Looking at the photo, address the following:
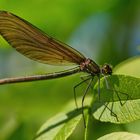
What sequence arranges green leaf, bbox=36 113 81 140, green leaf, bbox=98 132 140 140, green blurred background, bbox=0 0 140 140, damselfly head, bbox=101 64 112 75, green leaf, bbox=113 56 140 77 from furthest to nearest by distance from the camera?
1. green blurred background, bbox=0 0 140 140
2. damselfly head, bbox=101 64 112 75
3. green leaf, bbox=113 56 140 77
4. green leaf, bbox=36 113 81 140
5. green leaf, bbox=98 132 140 140

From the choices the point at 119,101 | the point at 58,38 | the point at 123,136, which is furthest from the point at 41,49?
the point at 123,136

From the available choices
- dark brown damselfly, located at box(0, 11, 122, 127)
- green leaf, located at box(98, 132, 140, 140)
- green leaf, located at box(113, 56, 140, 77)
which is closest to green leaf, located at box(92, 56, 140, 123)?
green leaf, located at box(98, 132, 140, 140)

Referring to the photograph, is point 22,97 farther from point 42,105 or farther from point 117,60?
point 117,60

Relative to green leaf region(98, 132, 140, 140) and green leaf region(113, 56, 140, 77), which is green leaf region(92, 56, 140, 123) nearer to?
green leaf region(98, 132, 140, 140)

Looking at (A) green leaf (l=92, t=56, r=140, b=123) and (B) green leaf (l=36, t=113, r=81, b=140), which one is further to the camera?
(B) green leaf (l=36, t=113, r=81, b=140)

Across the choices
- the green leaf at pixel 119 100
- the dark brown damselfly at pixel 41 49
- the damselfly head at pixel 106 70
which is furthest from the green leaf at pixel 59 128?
the damselfly head at pixel 106 70

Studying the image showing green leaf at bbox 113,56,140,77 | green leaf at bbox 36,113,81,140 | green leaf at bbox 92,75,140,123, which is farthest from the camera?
green leaf at bbox 113,56,140,77

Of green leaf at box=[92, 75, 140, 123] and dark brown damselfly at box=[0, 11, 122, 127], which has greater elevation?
dark brown damselfly at box=[0, 11, 122, 127]
